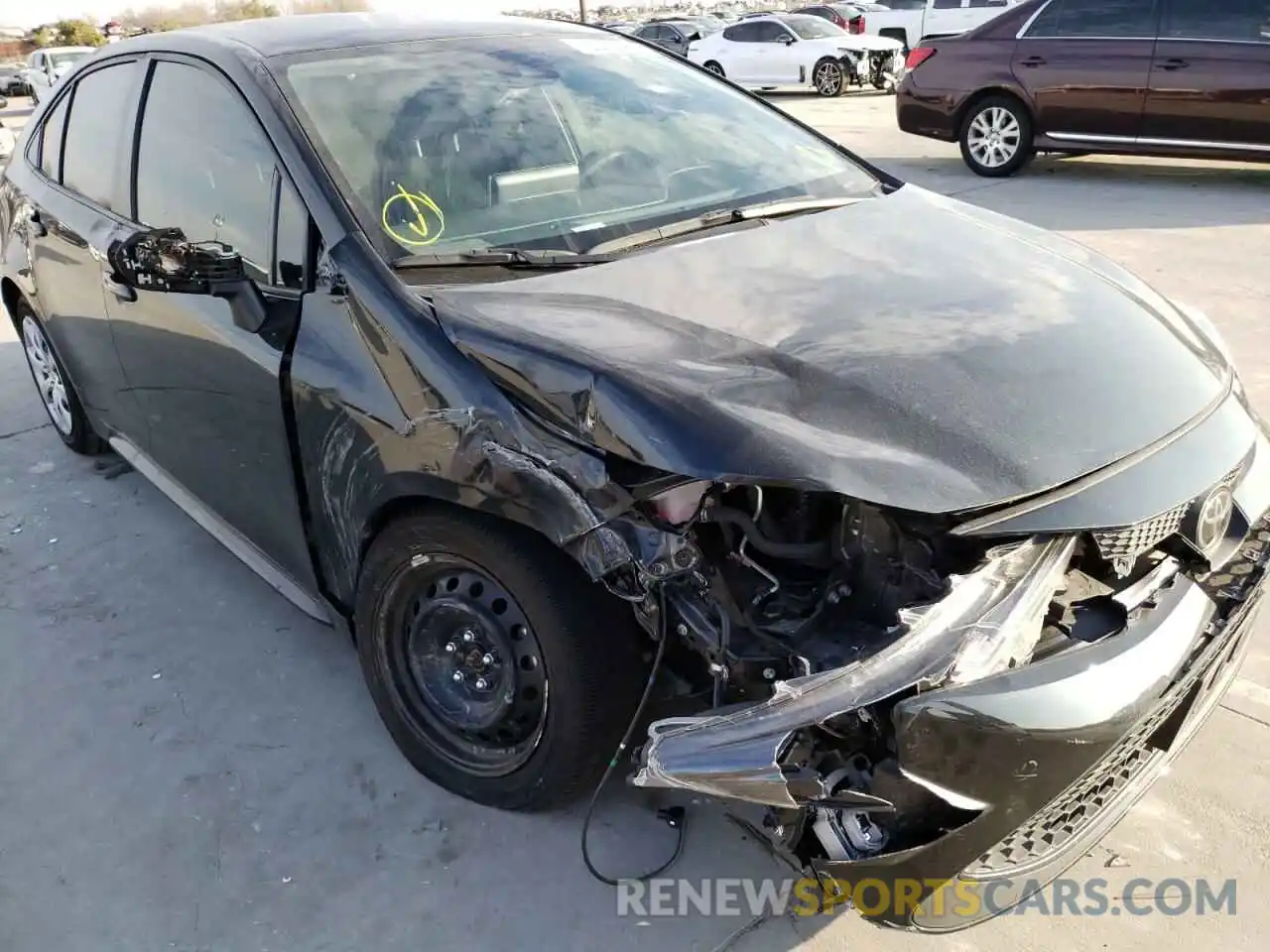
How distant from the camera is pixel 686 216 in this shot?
281 cm

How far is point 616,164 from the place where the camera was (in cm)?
296

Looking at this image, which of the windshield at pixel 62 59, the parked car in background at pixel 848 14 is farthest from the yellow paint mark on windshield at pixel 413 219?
the windshield at pixel 62 59

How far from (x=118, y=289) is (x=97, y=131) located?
69cm

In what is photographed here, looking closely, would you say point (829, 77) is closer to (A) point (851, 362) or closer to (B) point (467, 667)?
(A) point (851, 362)

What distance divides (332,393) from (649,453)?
91cm

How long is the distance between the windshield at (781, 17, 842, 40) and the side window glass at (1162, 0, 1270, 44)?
1031 cm

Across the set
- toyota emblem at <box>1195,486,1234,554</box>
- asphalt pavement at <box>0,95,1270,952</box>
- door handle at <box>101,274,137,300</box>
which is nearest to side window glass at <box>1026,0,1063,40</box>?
asphalt pavement at <box>0,95,1270,952</box>

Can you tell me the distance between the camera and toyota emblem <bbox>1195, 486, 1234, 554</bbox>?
80.7 inches

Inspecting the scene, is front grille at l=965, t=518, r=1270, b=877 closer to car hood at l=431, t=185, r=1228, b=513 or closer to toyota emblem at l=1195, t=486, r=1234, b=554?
toyota emblem at l=1195, t=486, r=1234, b=554

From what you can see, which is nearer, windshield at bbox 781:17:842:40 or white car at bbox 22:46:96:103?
windshield at bbox 781:17:842:40

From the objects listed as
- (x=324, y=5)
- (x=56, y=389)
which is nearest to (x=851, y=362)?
(x=56, y=389)

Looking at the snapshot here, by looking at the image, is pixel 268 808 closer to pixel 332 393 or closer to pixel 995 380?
pixel 332 393

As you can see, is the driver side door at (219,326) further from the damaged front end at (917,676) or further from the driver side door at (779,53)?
the driver side door at (779,53)

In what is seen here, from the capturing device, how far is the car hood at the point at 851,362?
6.10 ft
